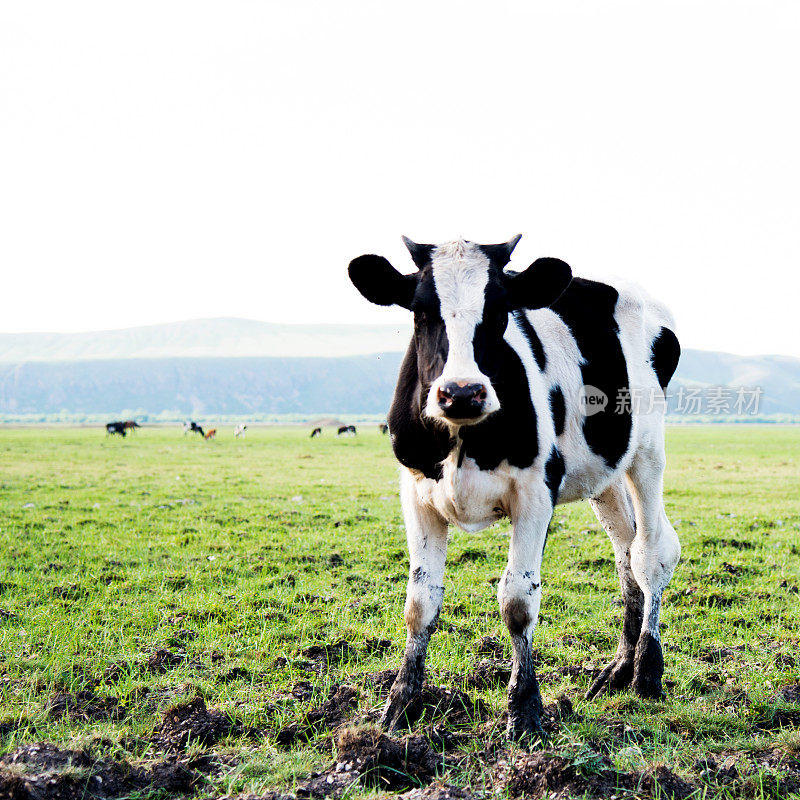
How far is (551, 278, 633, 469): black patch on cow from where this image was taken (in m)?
5.49

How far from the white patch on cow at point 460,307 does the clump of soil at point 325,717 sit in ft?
7.06

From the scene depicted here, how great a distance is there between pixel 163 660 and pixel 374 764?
8.26 ft

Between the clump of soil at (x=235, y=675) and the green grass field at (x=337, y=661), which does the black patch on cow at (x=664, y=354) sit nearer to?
the green grass field at (x=337, y=661)

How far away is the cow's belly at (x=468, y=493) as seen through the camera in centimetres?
466

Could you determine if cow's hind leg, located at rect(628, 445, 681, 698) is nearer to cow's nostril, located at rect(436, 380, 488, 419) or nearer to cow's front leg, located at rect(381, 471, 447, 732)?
cow's front leg, located at rect(381, 471, 447, 732)

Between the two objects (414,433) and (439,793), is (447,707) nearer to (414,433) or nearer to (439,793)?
(439,793)

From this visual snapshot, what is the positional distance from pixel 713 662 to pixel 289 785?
12.3ft

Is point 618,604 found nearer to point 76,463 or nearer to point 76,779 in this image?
point 76,779

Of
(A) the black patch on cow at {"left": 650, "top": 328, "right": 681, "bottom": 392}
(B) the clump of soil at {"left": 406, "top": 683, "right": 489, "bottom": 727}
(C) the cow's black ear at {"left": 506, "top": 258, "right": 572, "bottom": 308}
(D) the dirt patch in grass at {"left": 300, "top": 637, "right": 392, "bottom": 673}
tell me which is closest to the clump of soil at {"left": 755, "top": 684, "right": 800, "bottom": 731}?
(B) the clump of soil at {"left": 406, "top": 683, "right": 489, "bottom": 727}

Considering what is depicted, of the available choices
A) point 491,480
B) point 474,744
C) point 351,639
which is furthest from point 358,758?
point 351,639

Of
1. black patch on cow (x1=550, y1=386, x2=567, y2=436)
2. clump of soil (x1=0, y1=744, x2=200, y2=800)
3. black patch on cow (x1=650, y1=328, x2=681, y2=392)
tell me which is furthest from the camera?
black patch on cow (x1=650, y1=328, x2=681, y2=392)

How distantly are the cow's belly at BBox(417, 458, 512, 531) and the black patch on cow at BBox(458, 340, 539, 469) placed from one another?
0.08m

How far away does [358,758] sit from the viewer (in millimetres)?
4156

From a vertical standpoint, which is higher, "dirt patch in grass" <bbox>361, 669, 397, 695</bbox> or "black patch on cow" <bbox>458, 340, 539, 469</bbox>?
"black patch on cow" <bbox>458, 340, 539, 469</bbox>
